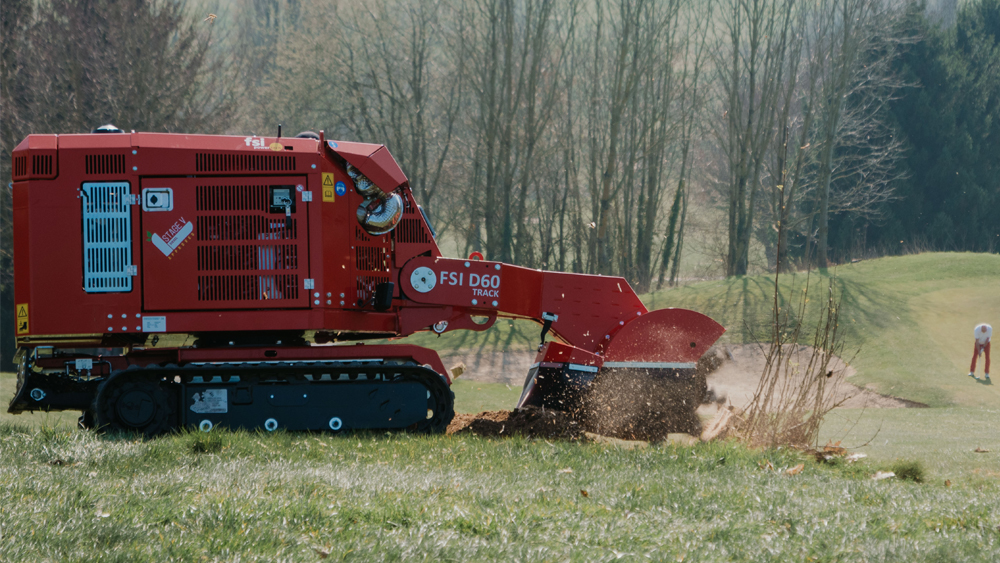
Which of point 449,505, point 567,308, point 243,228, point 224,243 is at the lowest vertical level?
point 449,505

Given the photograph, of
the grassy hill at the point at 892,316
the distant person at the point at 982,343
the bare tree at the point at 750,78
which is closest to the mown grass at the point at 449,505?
the grassy hill at the point at 892,316

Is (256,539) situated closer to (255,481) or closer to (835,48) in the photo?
(255,481)

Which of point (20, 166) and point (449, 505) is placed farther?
point (20, 166)

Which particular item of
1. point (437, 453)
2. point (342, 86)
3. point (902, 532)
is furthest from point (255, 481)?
point (342, 86)

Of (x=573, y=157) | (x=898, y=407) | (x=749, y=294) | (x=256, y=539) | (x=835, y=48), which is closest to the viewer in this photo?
(x=256, y=539)

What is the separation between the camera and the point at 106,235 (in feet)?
24.0

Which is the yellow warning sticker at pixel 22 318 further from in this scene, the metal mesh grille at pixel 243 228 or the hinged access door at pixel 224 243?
the metal mesh grille at pixel 243 228

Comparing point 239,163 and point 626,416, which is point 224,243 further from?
point 626,416

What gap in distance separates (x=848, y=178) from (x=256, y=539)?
125 ft

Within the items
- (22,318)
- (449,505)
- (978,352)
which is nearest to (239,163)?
(22,318)

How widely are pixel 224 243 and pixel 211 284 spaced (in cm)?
40

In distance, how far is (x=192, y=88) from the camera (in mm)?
21516

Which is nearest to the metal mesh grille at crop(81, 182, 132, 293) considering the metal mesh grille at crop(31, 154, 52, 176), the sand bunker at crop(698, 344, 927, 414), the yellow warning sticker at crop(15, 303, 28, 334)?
the metal mesh grille at crop(31, 154, 52, 176)

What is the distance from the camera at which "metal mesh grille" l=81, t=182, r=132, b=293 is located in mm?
7285
